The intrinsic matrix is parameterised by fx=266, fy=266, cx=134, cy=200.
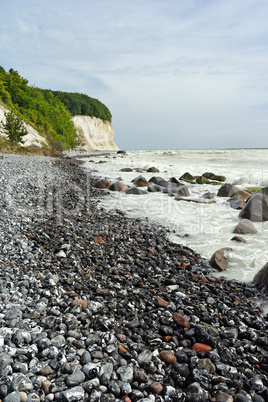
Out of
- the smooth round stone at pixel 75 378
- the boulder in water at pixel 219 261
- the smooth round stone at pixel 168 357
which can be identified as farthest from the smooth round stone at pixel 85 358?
the boulder in water at pixel 219 261

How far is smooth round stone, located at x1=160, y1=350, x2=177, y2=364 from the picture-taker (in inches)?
101

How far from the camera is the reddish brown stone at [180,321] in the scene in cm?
309

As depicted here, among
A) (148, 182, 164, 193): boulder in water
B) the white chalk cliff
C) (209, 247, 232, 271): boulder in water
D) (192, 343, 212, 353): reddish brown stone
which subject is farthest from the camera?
the white chalk cliff

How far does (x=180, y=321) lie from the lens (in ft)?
10.2

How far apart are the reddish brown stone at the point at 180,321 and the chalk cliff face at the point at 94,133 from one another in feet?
309

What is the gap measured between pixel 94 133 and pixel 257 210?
103091mm

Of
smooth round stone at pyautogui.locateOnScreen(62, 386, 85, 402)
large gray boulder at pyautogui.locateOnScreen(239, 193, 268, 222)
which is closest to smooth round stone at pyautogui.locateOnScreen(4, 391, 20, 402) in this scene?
smooth round stone at pyautogui.locateOnScreen(62, 386, 85, 402)

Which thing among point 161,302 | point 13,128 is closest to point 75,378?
point 161,302

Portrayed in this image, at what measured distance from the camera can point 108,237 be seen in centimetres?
586

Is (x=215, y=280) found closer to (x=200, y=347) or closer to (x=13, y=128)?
(x=200, y=347)

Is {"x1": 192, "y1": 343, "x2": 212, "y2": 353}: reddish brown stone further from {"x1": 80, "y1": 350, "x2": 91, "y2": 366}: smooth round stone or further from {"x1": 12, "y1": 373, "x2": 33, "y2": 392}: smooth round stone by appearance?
{"x1": 12, "y1": 373, "x2": 33, "y2": 392}: smooth round stone

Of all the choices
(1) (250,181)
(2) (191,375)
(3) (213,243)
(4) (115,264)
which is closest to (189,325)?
(2) (191,375)

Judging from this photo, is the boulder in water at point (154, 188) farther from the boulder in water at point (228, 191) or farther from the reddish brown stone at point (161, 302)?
the reddish brown stone at point (161, 302)

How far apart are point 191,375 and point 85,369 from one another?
0.96 meters
